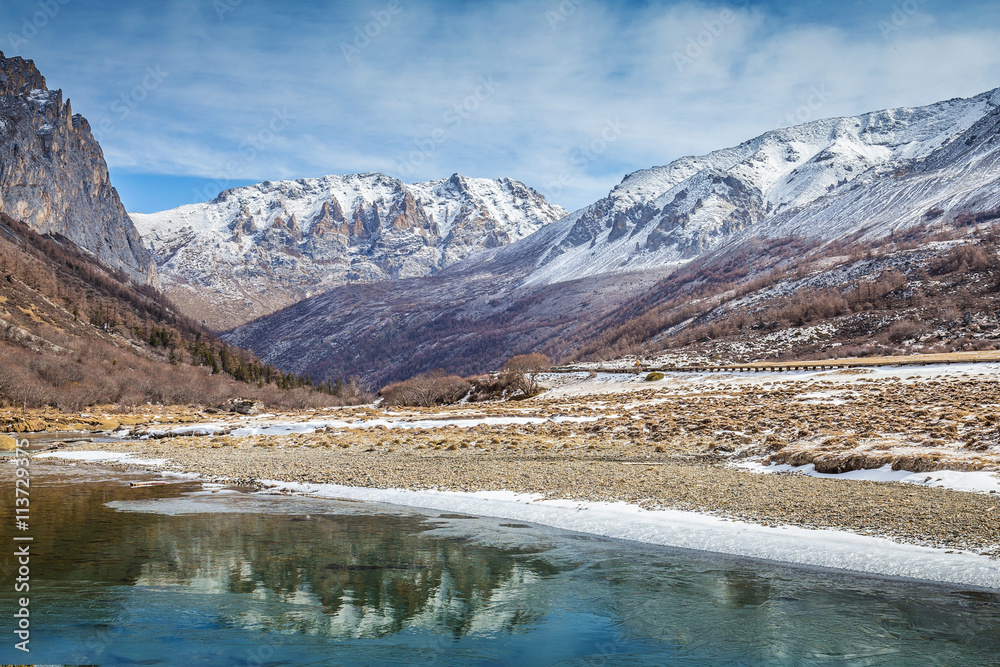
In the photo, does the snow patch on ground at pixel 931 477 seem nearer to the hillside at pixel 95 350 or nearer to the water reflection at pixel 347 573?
the water reflection at pixel 347 573

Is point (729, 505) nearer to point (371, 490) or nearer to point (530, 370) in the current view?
point (371, 490)

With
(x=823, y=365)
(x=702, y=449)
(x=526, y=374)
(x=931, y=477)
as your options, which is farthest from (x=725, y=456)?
(x=526, y=374)

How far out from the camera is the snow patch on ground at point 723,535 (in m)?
12.0

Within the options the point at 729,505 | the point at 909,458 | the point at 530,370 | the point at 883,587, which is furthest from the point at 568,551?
the point at 530,370

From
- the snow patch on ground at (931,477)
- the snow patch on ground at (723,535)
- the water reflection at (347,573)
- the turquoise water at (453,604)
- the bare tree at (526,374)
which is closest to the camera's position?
the turquoise water at (453,604)

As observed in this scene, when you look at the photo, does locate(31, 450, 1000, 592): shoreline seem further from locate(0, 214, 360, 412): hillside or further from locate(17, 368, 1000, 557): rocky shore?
locate(0, 214, 360, 412): hillside

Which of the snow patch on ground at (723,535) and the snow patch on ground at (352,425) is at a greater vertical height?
the snow patch on ground at (352,425)

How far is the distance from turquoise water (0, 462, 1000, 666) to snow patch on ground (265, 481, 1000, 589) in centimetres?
57

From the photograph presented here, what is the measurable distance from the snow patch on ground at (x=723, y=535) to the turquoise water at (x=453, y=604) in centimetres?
57

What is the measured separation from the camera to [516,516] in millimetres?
18656

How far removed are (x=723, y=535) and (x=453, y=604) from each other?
6.76 meters
